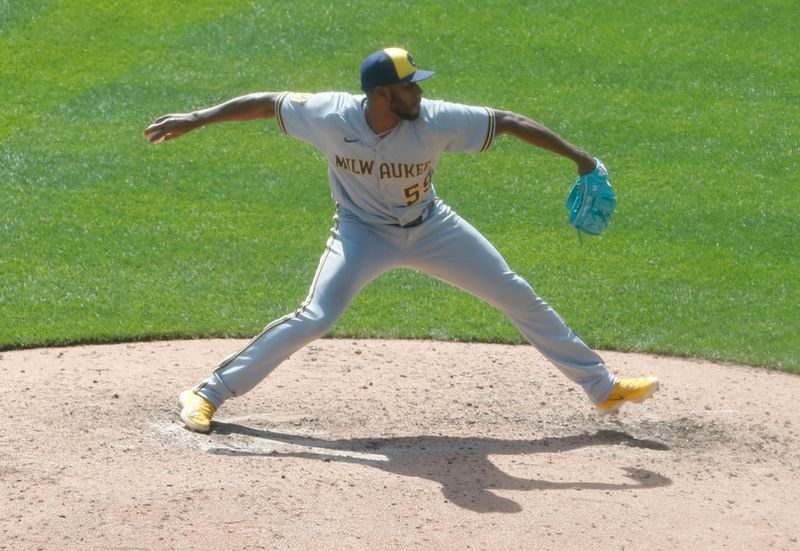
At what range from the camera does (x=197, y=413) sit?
18.3 feet

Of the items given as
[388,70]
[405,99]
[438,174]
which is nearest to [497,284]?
[405,99]

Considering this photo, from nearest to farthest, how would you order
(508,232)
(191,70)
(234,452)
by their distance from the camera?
(234,452) → (508,232) → (191,70)

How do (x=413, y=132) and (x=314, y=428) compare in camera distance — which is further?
(x=314, y=428)

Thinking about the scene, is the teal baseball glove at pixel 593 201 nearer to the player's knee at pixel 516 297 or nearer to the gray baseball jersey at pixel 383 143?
the player's knee at pixel 516 297

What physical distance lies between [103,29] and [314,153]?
3260 mm

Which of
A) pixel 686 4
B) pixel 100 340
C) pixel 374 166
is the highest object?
pixel 686 4

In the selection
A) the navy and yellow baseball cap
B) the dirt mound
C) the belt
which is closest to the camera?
the dirt mound

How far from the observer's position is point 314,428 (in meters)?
5.90

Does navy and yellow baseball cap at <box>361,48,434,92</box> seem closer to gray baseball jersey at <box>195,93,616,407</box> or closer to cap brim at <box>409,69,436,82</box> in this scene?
cap brim at <box>409,69,436,82</box>

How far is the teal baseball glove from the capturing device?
5.77 meters

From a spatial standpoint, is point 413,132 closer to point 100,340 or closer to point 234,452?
point 234,452

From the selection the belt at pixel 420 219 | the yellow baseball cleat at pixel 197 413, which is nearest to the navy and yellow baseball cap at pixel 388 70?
the belt at pixel 420 219

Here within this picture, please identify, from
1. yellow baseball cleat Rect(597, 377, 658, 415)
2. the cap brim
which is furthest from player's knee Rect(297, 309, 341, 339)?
yellow baseball cleat Rect(597, 377, 658, 415)

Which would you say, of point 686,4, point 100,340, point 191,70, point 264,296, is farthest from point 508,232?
point 686,4
